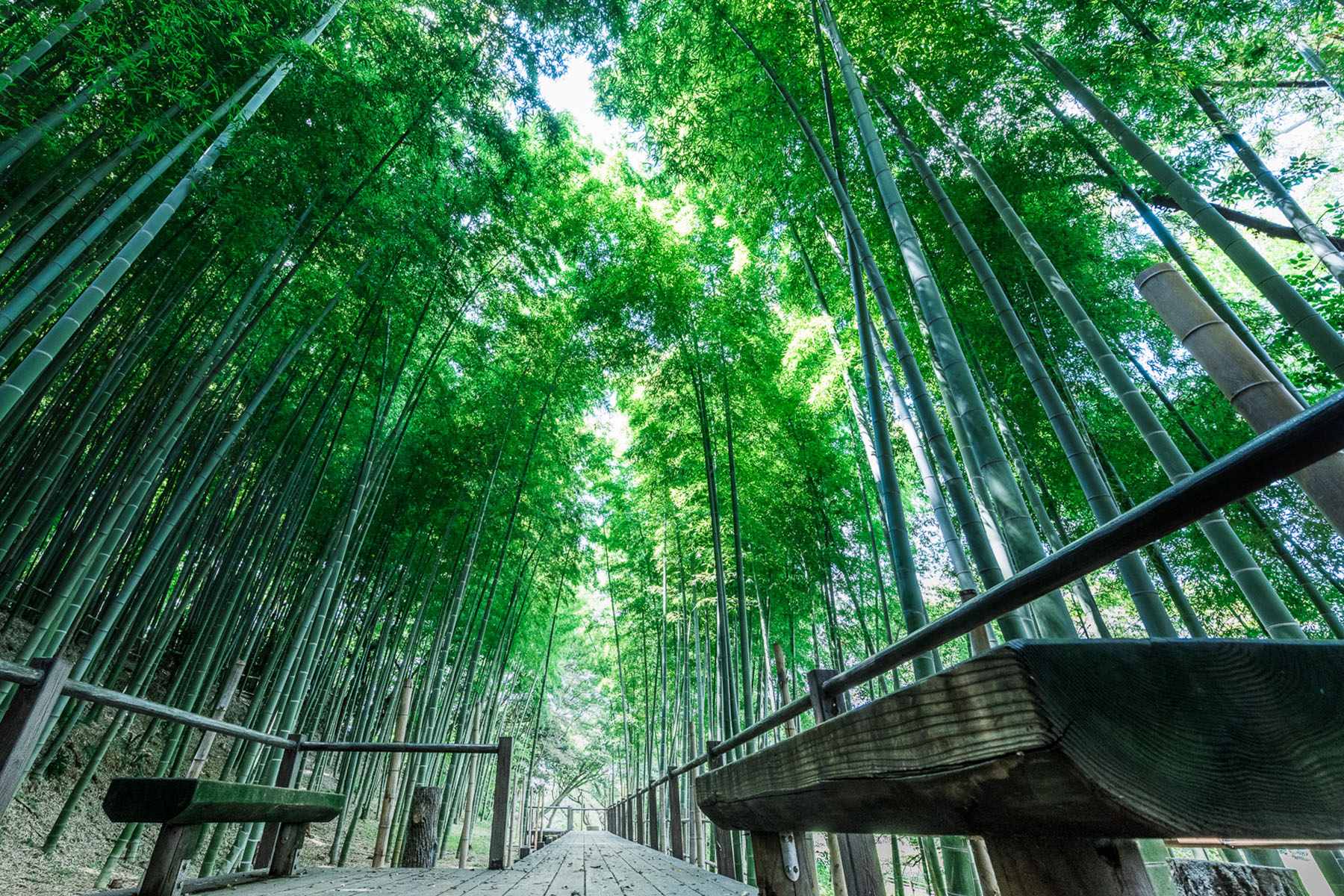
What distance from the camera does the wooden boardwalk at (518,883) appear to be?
2395mm

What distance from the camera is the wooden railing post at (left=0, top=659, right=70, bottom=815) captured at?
1512mm

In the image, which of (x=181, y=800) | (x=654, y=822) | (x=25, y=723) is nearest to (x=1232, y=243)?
(x=181, y=800)

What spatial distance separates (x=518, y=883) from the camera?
282 cm

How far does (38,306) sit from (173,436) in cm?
98

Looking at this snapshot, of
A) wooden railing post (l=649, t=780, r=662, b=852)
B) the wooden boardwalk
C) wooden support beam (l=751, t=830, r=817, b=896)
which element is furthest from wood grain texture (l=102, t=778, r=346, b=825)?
wooden railing post (l=649, t=780, r=662, b=852)

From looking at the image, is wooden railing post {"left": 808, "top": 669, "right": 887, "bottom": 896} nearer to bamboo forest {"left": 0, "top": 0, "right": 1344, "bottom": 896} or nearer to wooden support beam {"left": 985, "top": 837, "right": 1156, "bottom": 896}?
bamboo forest {"left": 0, "top": 0, "right": 1344, "bottom": 896}

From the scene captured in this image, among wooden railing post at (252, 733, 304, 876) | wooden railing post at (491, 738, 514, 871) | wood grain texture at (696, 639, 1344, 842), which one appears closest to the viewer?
wood grain texture at (696, 639, 1344, 842)

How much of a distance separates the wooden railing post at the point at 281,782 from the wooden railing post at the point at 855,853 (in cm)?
273

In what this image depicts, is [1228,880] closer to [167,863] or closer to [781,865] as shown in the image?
[781,865]

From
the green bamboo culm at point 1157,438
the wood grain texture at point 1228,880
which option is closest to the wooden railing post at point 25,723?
the green bamboo culm at point 1157,438

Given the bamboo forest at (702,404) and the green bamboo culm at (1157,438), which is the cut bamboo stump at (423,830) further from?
the green bamboo culm at (1157,438)

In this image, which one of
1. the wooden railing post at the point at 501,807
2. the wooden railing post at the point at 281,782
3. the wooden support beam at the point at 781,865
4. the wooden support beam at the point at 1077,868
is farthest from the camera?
the wooden railing post at the point at 501,807

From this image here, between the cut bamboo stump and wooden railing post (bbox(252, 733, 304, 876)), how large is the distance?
99 cm

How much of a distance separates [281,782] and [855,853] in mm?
2969
